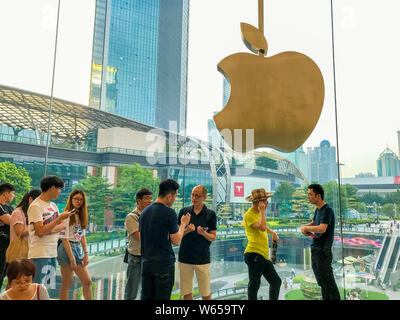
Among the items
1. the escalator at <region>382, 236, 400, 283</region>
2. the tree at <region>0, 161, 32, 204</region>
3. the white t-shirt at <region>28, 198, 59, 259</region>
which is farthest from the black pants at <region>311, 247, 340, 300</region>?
the tree at <region>0, 161, 32, 204</region>

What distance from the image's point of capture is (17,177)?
3.49 meters

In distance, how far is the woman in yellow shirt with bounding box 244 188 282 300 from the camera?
1.67 m

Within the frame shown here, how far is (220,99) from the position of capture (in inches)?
105

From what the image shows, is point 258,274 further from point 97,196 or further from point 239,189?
point 97,196

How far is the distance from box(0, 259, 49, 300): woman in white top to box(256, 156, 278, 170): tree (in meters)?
1.97

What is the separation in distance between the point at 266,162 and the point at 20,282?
2.04m

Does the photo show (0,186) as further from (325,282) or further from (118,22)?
(118,22)

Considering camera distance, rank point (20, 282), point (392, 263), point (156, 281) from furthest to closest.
Answer: point (392, 263)
point (156, 281)
point (20, 282)

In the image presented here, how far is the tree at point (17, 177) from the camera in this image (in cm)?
333

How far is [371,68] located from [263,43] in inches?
58.6

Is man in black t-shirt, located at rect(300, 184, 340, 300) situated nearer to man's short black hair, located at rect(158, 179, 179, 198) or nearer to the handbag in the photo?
man's short black hair, located at rect(158, 179, 179, 198)

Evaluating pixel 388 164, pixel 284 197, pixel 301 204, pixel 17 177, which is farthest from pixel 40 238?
pixel 388 164

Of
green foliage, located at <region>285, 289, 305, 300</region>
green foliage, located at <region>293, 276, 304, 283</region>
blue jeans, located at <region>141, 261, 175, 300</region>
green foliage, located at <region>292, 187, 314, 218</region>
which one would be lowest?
green foliage, located at <region>285, 289, 305, 300</region>
